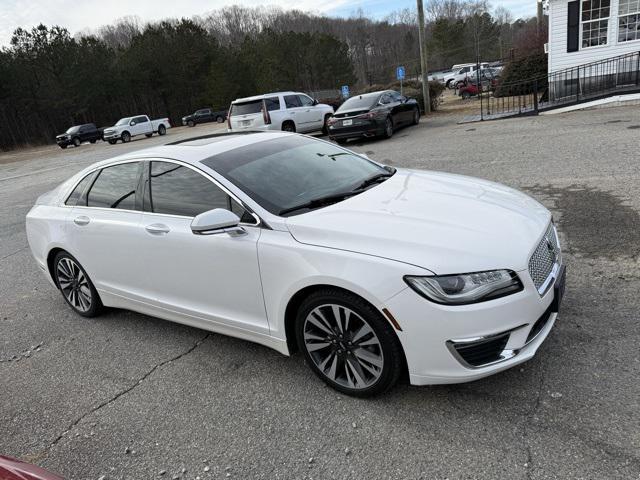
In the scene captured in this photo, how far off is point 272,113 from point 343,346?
1417 cm

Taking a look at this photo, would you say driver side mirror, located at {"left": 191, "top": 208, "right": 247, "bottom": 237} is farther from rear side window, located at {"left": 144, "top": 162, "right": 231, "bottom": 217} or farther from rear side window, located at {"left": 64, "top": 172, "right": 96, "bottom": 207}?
rear side window, located at {"left": 64, "top": 172, "right": 96, "bottom": 207}

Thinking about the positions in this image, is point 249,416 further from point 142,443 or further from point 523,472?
point 523,472

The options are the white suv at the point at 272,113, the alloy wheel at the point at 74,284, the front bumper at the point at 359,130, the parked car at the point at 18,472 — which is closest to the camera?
the parked car at the point at 18,472

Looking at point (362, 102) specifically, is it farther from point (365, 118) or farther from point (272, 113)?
point (272, 113)

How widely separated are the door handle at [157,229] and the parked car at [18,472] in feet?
6.08

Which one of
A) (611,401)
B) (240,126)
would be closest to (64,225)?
(611,401)

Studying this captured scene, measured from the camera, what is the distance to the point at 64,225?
4449 millimetres

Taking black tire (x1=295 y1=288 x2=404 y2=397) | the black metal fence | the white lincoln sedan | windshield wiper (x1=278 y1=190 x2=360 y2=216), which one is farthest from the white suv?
black tire (x1=295 y1=288 x2=404 y2=397)

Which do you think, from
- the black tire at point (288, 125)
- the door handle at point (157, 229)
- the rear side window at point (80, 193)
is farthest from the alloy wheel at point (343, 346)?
the black tire at point (288, 125)

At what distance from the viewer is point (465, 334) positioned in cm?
255

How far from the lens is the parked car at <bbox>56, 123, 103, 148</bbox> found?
126 ft

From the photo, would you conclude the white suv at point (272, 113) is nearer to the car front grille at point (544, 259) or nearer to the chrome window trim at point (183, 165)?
the chrome window trim at point (183, 165)

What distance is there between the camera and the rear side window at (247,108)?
636 inches

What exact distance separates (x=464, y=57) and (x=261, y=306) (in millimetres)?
89460
